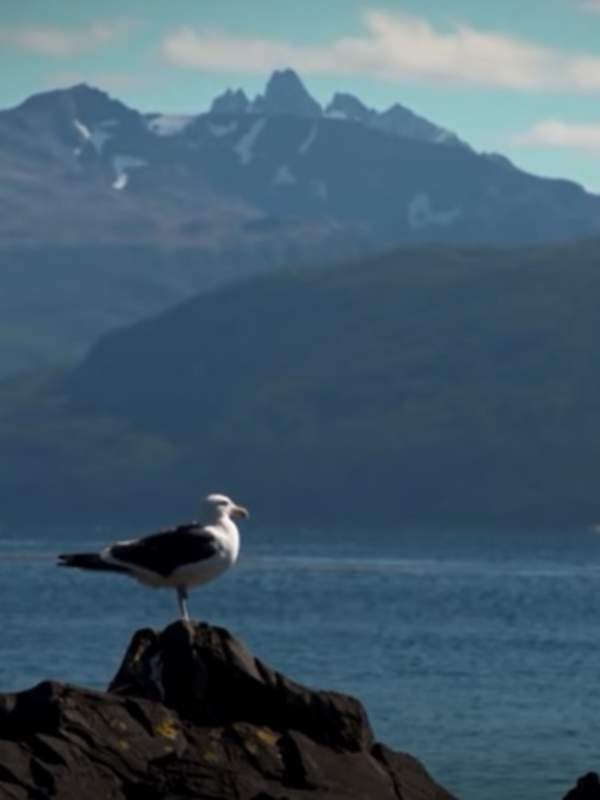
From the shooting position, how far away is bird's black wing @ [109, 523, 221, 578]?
87.4 ft

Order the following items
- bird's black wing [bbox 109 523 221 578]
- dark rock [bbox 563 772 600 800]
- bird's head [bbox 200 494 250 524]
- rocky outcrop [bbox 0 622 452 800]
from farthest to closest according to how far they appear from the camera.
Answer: dark rock [bbox 563 772 600 800] → bird's head [bbox 200 494 250 524] → bird's black wing [bbox 109 523 221 578] → rocky outcrop [bbox 0 622 452 800]

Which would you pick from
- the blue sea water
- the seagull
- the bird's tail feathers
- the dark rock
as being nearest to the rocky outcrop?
the seagull

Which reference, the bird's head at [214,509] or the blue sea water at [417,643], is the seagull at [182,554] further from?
the blue sea water at [417,643]

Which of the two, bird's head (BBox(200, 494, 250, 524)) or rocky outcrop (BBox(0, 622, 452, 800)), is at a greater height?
bird's head (BBox(200, 494, 250, 524))

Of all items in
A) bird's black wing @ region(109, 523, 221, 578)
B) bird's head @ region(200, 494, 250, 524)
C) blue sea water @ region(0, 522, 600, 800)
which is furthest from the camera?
blue sea water @ region(0, 522, 600, 800)

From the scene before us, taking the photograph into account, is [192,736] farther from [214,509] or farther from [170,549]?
[214,509]

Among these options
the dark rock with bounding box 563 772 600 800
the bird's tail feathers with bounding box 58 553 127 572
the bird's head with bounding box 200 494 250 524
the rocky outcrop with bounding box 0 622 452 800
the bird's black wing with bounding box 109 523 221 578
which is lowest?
the dark rock with bounding box 563 772 600 800

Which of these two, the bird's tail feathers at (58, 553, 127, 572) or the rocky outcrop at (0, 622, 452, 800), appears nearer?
the rocky outcrop at (0, 622, 452, 800)

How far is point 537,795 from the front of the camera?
49562 mm

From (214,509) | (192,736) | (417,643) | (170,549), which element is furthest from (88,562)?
(417,643)

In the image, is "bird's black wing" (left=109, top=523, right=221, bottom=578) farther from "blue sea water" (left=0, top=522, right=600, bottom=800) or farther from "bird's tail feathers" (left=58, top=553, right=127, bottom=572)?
"blue sea water" (left=0, top=522, right=600, bottom=800)

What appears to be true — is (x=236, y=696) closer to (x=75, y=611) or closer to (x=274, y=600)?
(x=75, y=611)

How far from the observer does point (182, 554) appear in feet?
87.5

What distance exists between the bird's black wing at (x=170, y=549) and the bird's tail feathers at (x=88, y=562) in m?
0.11
